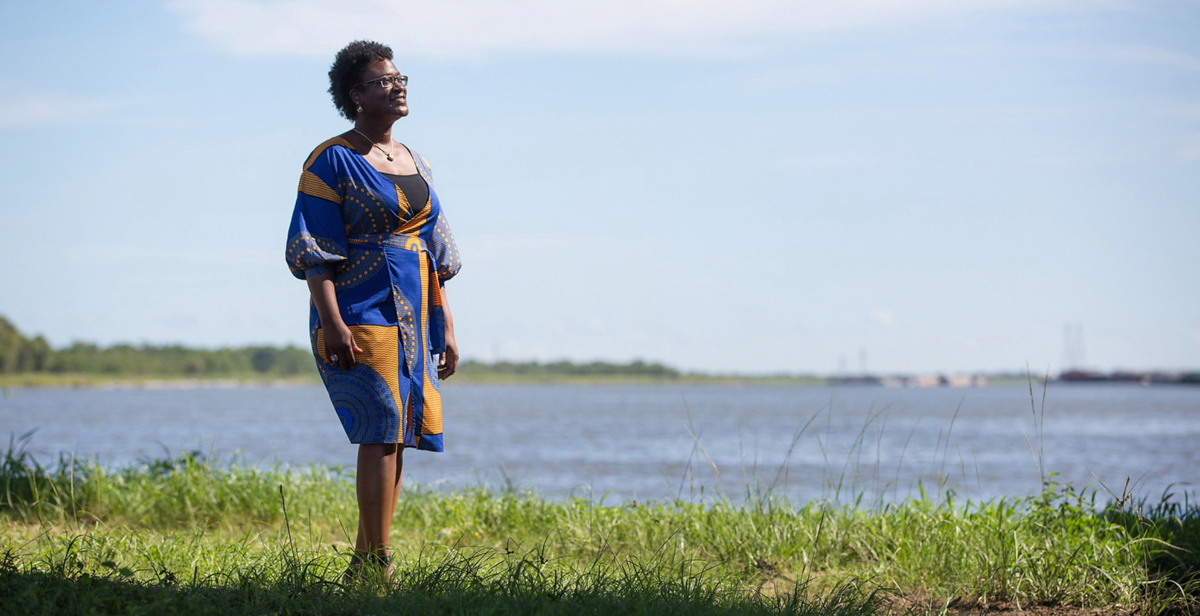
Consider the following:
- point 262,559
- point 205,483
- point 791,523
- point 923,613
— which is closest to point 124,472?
point 205,483

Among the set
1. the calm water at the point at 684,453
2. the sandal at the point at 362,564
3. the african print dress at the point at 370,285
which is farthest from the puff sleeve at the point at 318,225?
the calm water at the point at 684,453

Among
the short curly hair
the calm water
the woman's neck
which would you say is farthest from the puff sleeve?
the calm water

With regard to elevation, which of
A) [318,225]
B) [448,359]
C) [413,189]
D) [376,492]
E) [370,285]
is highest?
[413,189]

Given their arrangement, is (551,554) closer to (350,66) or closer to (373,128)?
(373,128)

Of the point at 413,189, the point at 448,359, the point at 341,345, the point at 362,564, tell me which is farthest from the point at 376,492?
the point at 413,189

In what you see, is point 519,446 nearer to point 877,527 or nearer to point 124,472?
point 124,472

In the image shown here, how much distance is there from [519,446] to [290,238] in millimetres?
17641

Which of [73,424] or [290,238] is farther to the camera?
[73,424]

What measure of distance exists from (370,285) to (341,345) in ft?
0.88

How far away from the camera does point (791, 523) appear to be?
482 cm

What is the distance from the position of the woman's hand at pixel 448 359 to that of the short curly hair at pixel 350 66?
3.12ft

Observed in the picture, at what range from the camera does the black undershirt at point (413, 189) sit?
145 inches

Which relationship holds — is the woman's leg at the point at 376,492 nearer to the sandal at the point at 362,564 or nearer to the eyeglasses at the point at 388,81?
the sandal at the point at 362,564

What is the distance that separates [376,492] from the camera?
3.53 m
